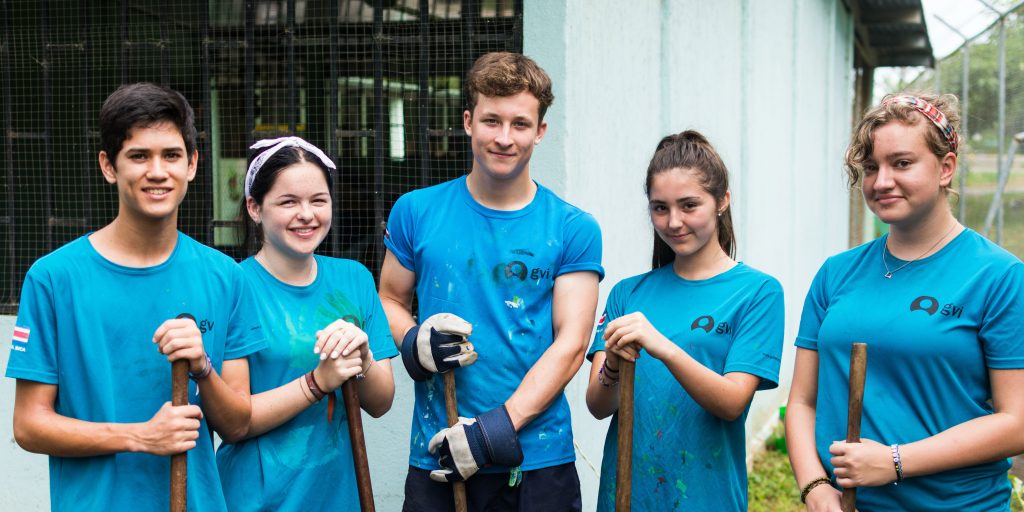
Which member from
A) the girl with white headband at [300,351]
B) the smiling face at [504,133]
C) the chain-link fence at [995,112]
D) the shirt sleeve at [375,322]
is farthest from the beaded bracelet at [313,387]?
the chain-link fence at [995,112]

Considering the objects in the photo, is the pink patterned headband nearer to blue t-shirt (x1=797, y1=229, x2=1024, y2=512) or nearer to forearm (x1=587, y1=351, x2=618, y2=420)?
blue t-shirt (x1=797, y1=229, x2=1024, y2=512)

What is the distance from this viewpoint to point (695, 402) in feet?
8.87

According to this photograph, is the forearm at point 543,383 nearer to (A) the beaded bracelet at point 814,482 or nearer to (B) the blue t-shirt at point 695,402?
(B) the blue t-shirt at point 695,402

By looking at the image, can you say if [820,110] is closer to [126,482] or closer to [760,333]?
[760,333]

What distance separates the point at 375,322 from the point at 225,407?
543mm

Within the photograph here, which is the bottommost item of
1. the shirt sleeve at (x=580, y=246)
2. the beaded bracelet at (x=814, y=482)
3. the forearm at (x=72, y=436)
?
the beaded bracelet at (x=814, y=482)

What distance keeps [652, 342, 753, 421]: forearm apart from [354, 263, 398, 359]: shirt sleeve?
2.69ft

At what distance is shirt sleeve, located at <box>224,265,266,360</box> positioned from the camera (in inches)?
99.7

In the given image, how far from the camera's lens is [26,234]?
4.69 m

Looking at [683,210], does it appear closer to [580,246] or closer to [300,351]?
[580,246]

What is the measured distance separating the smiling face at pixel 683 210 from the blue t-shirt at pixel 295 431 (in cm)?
92

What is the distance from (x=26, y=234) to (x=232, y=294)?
108 inches

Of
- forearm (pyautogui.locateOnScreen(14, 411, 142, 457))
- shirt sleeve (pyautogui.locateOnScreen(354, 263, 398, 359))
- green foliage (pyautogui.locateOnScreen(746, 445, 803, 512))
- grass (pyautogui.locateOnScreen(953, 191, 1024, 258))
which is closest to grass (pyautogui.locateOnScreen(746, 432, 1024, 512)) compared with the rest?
green foliage (pyautogui.locateOnScreen(746, 445, 803, 512))

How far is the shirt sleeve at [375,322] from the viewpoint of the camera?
9.21 ft
